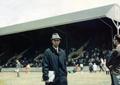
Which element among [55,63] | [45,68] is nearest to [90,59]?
[55,63]

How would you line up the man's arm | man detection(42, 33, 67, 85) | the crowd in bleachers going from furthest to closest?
the crowd in bleachers
man detection(42, 33, 67, 85)
the man's arm

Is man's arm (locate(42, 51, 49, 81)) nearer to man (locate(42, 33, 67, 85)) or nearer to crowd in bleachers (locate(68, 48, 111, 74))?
man (locate(42, 33, 67, 85))

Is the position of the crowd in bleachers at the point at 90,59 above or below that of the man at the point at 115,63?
above

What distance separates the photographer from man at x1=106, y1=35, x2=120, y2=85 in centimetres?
679

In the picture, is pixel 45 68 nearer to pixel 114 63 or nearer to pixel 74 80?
pixel 114 63

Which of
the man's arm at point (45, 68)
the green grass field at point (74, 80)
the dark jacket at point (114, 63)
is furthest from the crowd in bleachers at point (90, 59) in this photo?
the dark jacket at point (114, 63)

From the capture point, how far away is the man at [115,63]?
22.3 ft

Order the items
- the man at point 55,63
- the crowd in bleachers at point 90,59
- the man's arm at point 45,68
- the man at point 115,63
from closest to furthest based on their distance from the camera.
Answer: the man at point 115,63, the man's arm at point 45,68, the man at point 55,63, the crowd in bleachers at point 90,59

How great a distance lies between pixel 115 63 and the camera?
6.88m

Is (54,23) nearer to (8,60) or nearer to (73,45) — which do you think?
(73,45)

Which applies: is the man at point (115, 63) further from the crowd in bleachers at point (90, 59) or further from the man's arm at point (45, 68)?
the crowd in bleachers at point (90, 59)

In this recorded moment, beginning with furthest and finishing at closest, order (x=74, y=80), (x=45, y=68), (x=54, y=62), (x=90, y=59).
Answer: (x=90, y=59) < (x=74, y=80) < (x=54, y=62) < (x=45, y=68)

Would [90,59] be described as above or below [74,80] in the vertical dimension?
above

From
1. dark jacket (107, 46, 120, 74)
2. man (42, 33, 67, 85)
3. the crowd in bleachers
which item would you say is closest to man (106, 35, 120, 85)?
dark jacket (107, 46, 120, 74)
